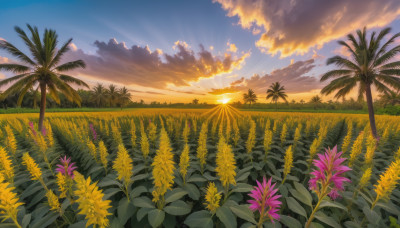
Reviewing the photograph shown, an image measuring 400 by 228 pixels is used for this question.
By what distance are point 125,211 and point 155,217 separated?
1.86 feet

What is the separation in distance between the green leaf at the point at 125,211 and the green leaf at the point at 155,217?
41 centimetres

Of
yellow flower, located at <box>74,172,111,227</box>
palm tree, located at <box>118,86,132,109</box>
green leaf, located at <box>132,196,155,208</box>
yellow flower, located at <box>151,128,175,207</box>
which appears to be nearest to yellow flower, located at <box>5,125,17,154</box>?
green leaf, located at <box>132,196,155,208</box>

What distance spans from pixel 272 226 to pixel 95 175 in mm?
A: 4024

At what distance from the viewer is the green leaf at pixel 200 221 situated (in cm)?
195

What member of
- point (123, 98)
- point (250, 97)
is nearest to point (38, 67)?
point (123, 98)

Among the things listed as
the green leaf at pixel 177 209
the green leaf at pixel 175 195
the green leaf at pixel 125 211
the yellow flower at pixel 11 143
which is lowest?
the green leaf at pixel 125 211

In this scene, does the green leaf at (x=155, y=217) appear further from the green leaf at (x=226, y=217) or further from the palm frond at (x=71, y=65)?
the palm frond at (x=71, y=65)

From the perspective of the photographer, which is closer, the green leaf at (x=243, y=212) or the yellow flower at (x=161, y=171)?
the green leaf at (x=243, y=212)

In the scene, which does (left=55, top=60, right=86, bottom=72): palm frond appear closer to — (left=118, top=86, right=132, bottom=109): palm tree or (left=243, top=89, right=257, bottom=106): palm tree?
(left=118, top=86, right=132, bottom=109): palm tree

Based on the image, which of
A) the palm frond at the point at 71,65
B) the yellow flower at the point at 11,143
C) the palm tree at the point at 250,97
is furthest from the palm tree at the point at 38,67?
the palm tree at the point at 250,97

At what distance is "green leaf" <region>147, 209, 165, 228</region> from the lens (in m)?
1.92

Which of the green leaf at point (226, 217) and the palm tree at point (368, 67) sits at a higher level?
the palm tree at point (368, 67)

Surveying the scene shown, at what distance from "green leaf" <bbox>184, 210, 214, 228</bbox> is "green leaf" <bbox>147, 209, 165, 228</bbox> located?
1.14 feet

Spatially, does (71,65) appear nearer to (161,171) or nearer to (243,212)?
(161,171)
